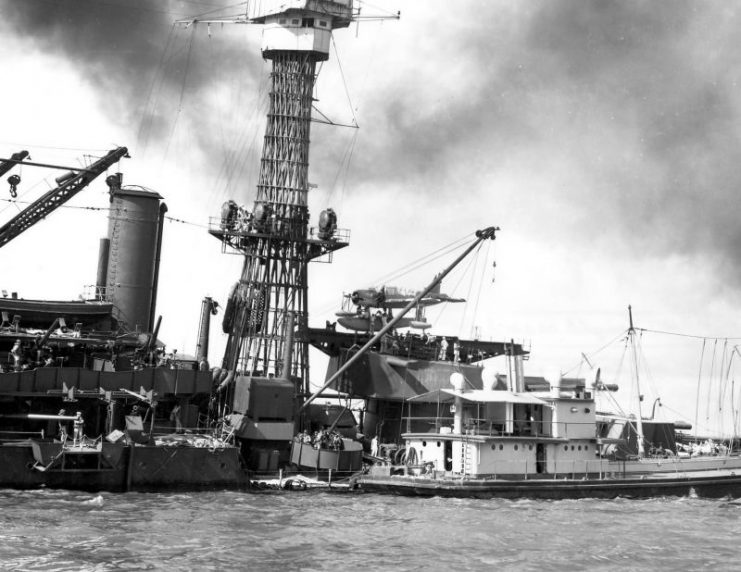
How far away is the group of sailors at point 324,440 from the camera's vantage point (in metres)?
63.5

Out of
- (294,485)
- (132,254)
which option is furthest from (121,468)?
(132,254)

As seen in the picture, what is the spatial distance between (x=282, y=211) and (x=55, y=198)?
16.2 m

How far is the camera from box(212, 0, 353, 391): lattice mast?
2950 inches

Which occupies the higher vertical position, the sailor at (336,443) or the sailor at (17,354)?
the sailor at (17,354)

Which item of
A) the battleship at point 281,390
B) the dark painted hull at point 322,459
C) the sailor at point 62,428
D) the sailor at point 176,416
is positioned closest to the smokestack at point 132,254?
the battleship at point 281,390

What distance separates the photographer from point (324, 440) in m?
64.1

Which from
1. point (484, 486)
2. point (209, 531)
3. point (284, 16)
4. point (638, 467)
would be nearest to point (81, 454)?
point (209, 531)

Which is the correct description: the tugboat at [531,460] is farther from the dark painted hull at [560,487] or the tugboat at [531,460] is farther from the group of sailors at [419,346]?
the group of sailors at [419,346]

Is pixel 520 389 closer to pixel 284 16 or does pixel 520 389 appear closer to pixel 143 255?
pixel 143 255

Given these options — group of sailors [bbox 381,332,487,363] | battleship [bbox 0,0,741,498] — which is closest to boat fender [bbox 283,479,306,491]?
battleship [bbox 0,0,741,498]

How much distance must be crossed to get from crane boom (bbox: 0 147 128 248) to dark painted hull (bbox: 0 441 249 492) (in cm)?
1659

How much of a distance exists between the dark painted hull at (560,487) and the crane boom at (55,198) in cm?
2492

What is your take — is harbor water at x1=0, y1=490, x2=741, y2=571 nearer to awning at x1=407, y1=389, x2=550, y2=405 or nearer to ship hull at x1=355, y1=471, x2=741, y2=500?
ship hull at x1=355, y1=471, x2=741, y2=500

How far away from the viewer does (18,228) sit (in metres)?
65.2
